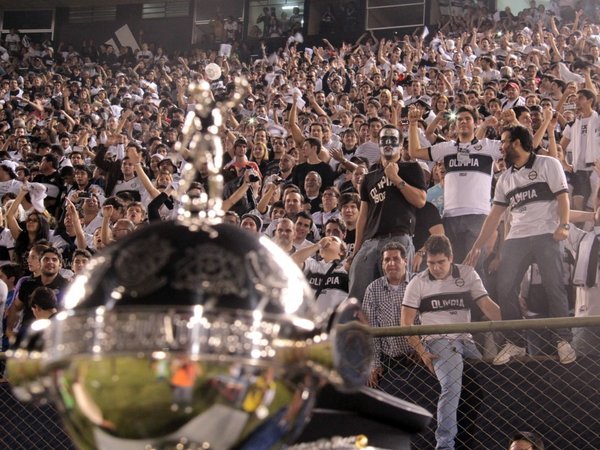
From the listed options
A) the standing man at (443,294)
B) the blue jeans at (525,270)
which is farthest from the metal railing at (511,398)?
the blue jeans at (525,270)

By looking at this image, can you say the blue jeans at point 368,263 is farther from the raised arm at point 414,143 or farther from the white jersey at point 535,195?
the raised arm at point 414,143

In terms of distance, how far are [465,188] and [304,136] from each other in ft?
14.4

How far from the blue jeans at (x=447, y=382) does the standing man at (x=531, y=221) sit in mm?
1301

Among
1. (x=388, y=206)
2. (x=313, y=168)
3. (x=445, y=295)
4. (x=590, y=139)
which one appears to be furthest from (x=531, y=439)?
(x=313, y=168)

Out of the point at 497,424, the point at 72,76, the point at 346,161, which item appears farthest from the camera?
the point at 72,76

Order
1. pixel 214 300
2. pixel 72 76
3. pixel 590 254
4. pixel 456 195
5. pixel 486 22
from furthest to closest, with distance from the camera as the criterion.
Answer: pixel 72 76, pixel 486 22, pixel 456 195, pixel 590 254, pixel 214 300

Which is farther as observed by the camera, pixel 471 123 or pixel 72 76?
pixel 72 76

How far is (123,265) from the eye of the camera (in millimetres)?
993

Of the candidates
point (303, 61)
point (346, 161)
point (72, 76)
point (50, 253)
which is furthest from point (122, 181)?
point (72, 76)

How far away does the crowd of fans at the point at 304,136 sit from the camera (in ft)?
25.8

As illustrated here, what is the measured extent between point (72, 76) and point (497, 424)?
17931mm

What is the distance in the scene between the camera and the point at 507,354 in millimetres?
5562

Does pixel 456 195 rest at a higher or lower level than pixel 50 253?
higher

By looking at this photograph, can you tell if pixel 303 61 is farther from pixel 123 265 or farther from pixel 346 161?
pixel 123 265
